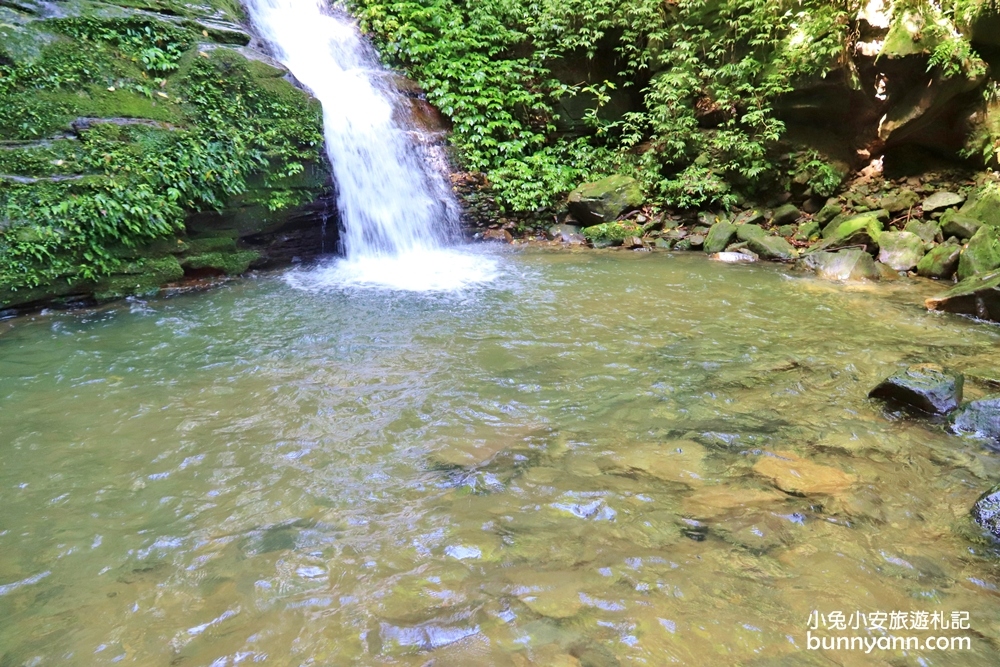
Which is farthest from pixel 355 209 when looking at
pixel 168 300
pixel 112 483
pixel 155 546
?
pixel 155 546

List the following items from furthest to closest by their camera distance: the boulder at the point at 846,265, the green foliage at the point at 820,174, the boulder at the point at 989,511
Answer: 1. the green foliage at the point at 820,174
2. the boulder at the point at 846,265
3. the boulder at the point at 989,511

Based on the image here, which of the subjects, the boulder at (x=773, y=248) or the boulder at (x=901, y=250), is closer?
the boulder at (x=901, y=250)

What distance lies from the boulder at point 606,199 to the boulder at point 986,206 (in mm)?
4902

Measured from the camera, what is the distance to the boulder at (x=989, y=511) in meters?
2.48

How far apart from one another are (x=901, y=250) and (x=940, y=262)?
1.80 feet

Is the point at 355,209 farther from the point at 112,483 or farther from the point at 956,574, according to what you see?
the point at 956,574

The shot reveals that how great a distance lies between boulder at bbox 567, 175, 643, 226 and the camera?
1025 cm

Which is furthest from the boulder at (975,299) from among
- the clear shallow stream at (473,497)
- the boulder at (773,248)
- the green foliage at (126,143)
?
the green foliage at (126,143)

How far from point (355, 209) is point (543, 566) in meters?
7.58

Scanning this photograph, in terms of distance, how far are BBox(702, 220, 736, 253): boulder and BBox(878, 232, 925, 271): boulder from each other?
6.93 ft

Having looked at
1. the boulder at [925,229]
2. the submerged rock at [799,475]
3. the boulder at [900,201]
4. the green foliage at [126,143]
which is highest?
the green foliage at [126,143]

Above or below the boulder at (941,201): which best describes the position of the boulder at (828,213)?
below

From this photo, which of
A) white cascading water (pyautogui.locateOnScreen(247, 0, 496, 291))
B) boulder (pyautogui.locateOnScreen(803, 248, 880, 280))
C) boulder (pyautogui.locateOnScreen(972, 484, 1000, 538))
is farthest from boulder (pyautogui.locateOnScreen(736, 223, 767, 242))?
boulder (pyautogui.locateOnScreen(972, 484, 1000, 538))

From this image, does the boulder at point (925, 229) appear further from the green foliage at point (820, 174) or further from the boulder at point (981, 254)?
the green foliage at point (820, 174)
